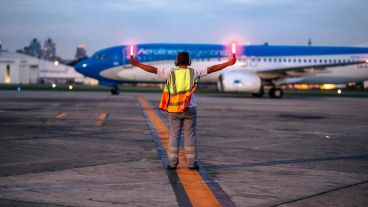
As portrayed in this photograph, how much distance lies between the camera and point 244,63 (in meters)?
37.6

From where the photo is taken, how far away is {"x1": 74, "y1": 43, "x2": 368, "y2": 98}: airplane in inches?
1435

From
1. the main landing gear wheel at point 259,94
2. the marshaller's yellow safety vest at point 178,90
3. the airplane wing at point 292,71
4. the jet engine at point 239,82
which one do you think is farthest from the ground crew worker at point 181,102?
the main landing gear wheel at point 259,94

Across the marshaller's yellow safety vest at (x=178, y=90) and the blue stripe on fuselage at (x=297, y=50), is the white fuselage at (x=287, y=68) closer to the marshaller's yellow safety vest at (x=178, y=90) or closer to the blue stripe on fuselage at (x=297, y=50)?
the blue stripe on fuselage at (x=297, y=50)

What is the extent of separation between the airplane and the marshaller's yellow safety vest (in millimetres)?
26898

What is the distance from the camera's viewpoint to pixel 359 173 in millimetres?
7051

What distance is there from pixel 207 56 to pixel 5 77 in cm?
8642

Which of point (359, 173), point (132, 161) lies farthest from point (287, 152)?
point (132, 161)

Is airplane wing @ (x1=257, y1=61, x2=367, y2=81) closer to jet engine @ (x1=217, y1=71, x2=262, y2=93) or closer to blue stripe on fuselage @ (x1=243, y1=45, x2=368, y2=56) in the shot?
blue stripe on fuselage @ (x1=243, y1=45, x2=368, y2=56)

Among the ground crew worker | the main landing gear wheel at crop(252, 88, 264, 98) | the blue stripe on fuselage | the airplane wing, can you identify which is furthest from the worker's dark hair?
the blue stripe on fuselage

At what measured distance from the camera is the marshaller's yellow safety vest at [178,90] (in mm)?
7523

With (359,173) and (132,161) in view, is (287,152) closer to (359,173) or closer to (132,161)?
(359,173)

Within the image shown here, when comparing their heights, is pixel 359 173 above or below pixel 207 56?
below

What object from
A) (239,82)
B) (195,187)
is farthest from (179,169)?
(239,82)

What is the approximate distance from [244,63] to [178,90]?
30.4 metres
